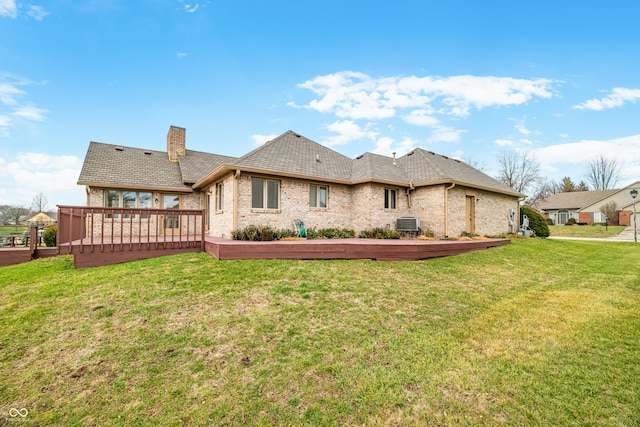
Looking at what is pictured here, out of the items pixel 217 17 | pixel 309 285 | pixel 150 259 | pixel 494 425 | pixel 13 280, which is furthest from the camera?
pixel 217 17

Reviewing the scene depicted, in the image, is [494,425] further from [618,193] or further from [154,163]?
[618,193]

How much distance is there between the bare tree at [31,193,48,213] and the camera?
58.1m

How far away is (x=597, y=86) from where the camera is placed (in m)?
14.6

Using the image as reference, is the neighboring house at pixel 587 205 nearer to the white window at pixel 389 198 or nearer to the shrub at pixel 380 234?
the white window at pixel 389 198

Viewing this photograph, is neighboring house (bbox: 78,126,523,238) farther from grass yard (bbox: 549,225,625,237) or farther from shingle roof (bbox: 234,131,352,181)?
grass yard (bbox: 549,225,625,237)

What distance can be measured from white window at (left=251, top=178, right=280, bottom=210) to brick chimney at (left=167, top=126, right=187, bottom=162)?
841cm

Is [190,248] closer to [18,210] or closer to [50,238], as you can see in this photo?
[50,238]

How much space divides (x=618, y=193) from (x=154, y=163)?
53161mm

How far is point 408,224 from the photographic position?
41.9 ft

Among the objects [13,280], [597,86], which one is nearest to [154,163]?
[13,280]

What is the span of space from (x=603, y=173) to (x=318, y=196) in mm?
60449

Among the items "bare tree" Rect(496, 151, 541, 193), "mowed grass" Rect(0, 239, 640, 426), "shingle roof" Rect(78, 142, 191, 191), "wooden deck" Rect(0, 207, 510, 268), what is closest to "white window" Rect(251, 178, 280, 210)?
"wooden deck" Rect(0, 207, 510, 268)

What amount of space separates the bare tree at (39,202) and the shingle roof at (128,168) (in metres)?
63.3

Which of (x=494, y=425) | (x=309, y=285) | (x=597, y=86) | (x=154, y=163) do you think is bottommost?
(x=494, y=425)
